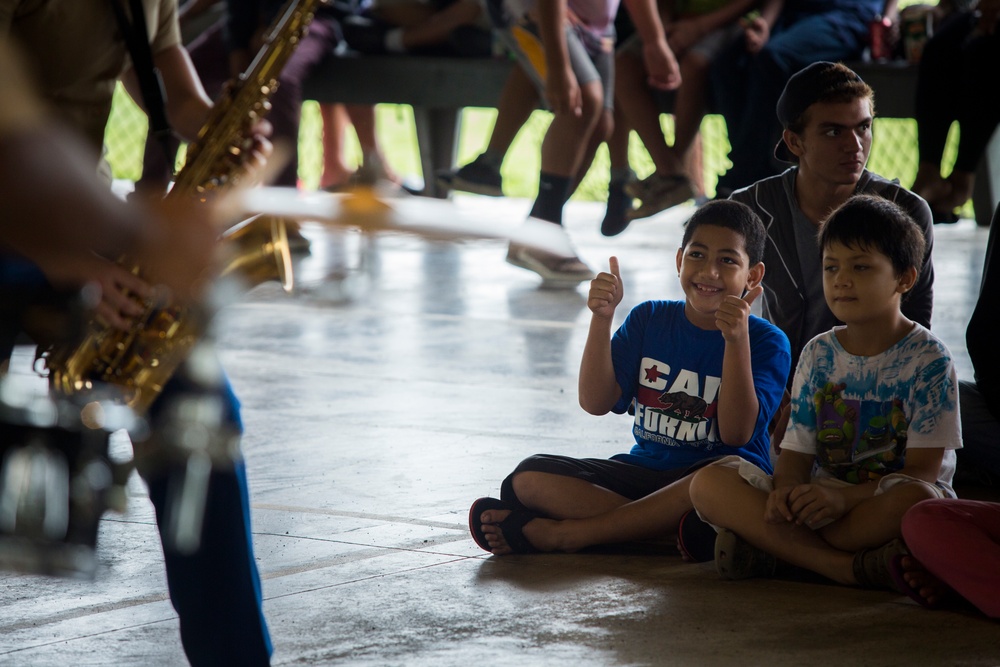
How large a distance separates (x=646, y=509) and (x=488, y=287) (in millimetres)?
3720

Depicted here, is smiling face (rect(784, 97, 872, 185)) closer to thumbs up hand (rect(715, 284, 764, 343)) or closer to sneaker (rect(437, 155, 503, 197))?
thumbs up hand (rect(715, 284, 764, 343))

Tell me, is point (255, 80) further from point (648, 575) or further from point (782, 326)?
point (782, 326)

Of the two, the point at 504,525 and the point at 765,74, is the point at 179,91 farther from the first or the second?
the point at 765,74

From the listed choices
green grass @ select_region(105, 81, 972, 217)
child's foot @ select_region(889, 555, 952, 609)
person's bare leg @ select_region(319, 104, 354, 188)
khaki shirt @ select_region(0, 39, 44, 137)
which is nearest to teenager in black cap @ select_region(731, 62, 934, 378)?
child's foot @ select_region(889, 555, 952, 609)

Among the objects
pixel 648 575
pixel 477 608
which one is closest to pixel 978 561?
pixel 648 575

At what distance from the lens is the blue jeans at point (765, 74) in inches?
243

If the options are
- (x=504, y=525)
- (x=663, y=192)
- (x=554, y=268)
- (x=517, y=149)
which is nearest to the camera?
(x=504, y=525)

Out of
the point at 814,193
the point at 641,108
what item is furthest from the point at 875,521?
the point at 641,108

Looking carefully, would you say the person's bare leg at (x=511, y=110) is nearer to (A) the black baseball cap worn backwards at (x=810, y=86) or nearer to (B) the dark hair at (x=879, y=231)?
(A) the black baseball cap worn backwards at (x=810, y=86)

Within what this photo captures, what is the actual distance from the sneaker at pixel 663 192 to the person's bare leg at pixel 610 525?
406 cm

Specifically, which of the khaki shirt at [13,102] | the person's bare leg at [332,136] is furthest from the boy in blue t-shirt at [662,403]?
the person's bare leg at [332,136]

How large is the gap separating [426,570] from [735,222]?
3.19 feet

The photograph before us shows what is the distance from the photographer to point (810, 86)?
10.9ft

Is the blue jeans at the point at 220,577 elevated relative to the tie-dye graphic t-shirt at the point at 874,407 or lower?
lower
